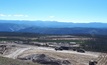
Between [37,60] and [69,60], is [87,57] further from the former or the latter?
[37,60]

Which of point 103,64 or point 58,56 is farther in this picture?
point 58,56

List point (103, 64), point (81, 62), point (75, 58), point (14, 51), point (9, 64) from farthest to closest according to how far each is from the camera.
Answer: point (14, 51), point (75, 58), point (81, 62), point (103, 64), point (9, 64)

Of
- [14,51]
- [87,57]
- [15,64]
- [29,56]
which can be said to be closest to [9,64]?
[15,64]

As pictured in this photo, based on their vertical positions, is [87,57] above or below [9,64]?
below

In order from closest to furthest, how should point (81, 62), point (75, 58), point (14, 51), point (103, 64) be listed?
1. point (103, 64)
2. point (81, 62)
3. point (75, 58)
4. point (14, 51)

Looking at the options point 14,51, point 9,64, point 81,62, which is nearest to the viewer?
point 9,64

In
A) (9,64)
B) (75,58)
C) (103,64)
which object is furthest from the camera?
(75,58)

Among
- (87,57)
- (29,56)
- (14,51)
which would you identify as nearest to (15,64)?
(29,56)

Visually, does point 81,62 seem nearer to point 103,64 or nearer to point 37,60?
point 103,64

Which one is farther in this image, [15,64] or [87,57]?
[87,57]
